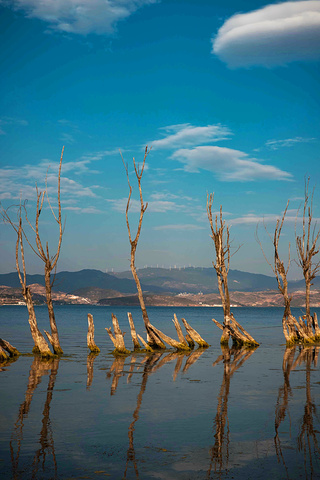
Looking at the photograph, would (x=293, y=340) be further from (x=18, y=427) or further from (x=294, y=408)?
(x=18, y=427)

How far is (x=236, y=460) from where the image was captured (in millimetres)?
9406

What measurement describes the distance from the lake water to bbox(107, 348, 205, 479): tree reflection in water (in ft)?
0.16

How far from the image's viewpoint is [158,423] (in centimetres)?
1236

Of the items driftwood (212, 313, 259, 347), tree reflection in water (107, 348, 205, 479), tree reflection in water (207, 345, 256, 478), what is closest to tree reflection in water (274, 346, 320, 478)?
tree reflection in water (207, 345, 256, 478)

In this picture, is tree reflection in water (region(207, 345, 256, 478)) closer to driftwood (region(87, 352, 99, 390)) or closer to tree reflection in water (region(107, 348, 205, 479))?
tree reflection in water (region(107, 348, 205, 479))

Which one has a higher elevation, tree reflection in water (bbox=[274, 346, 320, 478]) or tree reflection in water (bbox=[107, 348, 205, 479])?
tree reflection in water (bbox=[274, 346, 320, 478])

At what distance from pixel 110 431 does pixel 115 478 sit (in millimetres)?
3098

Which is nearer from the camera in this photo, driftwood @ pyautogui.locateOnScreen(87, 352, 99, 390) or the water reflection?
the water reflection

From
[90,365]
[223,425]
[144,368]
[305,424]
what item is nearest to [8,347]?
[90,365]

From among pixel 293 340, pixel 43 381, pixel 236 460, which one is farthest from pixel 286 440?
pixel 293 340

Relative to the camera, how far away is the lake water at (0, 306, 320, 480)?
899 cm

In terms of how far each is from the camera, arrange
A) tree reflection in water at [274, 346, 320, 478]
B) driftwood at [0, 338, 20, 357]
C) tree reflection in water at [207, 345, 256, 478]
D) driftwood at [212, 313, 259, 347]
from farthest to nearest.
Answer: driftwood at [212, 313, 259, 347]
driftwood at [0, 338, 20, 357]
tree reflection in water at [274, 346, 320, 478]
tree reflection in water at [207, 345, 256, 478]

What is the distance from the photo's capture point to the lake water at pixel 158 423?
29.5 ft

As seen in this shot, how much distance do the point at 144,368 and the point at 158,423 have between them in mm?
10617
